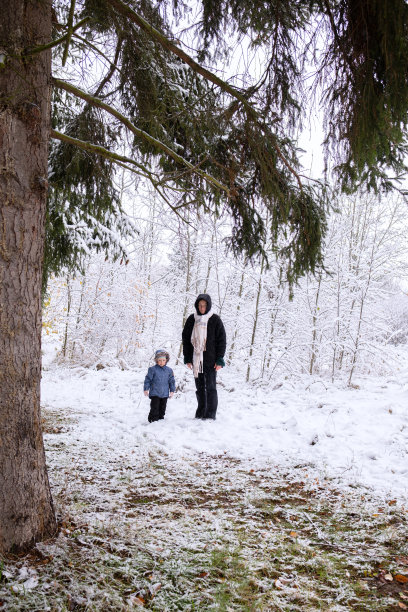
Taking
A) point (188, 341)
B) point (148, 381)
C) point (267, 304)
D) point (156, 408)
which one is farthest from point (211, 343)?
point (267, 304)

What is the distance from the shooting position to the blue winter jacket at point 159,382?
5.83m

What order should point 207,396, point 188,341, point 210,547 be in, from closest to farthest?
point 210,547 < point 207,396 < point 188,341

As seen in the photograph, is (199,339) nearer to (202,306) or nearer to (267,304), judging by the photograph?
(202,306)

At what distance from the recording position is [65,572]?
2.07 metres

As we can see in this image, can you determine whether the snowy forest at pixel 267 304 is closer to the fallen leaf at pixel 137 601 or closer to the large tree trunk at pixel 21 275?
the large tree trunk at pixel 21 275

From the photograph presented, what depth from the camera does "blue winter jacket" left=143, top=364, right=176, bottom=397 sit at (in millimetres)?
5832

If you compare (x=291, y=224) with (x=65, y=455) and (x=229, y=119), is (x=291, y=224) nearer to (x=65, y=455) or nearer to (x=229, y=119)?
(x=229, y=119)

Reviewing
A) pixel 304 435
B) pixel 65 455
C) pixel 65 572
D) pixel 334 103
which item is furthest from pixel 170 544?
pixel 334 103

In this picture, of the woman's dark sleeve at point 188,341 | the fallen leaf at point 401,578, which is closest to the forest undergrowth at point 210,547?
the fallen leaf at point 401,578

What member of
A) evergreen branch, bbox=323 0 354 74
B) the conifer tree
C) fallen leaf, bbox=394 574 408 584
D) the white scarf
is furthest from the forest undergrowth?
evergreen branch, bbox=323 0 354 74

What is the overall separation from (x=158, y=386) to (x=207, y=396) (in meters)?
0.77

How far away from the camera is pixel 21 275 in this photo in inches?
91.0

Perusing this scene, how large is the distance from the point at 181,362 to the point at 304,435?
765 cm

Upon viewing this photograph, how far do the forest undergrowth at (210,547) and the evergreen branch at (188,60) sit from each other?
3.05 meters
